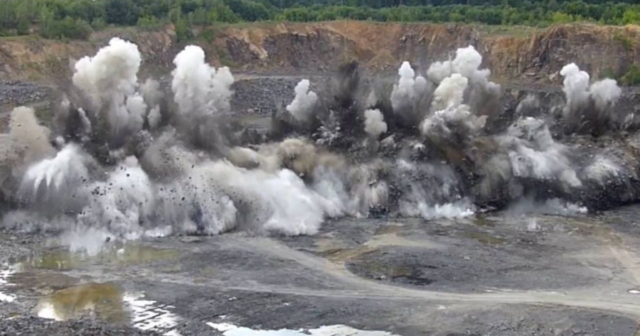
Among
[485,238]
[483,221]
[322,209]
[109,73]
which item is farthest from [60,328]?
[483,221]

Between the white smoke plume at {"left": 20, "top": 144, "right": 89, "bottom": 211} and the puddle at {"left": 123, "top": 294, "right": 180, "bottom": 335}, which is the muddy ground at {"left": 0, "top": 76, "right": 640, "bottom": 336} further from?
the white smoke plume at {"left": 20, "top": 144, "right": 89, "bottom": 211}

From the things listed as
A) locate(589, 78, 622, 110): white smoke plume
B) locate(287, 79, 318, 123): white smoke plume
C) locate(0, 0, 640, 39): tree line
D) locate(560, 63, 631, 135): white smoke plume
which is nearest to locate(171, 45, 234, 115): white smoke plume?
locate(287, 79, 318, 123): white smoke plume

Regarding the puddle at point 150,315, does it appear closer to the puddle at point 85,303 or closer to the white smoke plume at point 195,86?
the puddle at point 85,303

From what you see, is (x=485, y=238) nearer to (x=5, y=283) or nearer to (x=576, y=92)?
(x=576, y=92)

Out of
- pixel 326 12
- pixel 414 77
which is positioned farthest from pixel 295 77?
pixel 414 77

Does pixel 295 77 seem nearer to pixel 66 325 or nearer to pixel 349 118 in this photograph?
pixel 349 118
